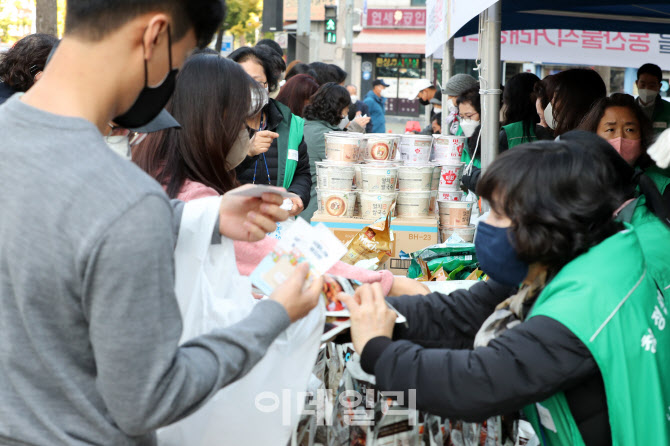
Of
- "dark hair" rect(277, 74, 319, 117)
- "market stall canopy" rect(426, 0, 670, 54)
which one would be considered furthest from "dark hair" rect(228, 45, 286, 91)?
"market stall canopy" rect(426, 0, 670, 54)

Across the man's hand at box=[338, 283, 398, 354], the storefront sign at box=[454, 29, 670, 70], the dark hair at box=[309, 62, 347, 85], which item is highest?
the storefront sign at box=[454, 29, 670, 70]

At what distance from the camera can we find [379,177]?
4.43 meters

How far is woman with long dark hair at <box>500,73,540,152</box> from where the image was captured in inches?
236

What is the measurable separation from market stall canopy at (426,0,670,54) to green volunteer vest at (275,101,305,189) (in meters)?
1.63

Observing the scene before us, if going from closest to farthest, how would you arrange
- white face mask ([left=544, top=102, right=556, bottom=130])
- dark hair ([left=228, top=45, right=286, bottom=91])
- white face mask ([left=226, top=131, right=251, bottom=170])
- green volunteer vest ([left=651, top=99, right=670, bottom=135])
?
1. white face mask ([left=226, top=131, right=251, bottom=170])
2. green volunteer vest ([left=651, top=99, right=670, bottom=135])
3. white face mask ([left=544, top=102, right=556, bottom=130])
4. dark hair ([left=228, top=45, right=286, bottom=91])

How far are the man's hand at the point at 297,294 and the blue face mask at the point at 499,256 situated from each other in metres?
0.54

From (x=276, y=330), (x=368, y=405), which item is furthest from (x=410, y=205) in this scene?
(x=276, y=330)

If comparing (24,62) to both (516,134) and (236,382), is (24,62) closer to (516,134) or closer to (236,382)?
(236,382)

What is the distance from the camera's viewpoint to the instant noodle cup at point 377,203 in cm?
445

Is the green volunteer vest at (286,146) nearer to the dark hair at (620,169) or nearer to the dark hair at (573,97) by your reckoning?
the dark hair at (573,97)

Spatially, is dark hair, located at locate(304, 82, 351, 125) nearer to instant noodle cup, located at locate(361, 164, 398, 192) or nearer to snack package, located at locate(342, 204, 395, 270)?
instant noodle cup, located at locate(361, 164, 398, 192)

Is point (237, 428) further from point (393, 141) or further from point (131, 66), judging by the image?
point (393, 141)

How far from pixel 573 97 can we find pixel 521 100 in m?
1.57

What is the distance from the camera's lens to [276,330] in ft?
4.58
